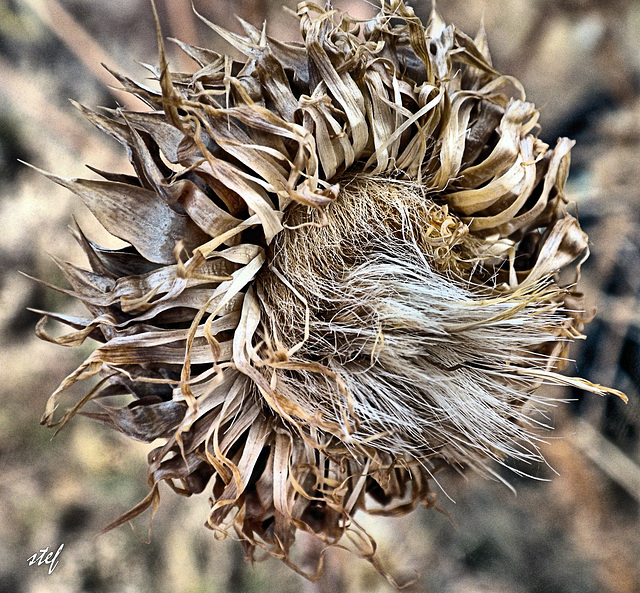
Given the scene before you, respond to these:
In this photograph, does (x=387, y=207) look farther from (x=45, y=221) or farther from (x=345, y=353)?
(x=45, y=221)

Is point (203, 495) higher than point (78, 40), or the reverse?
point (78, 40)

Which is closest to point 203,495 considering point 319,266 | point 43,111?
point 319,266

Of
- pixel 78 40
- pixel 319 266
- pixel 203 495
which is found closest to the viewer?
pixel 319 266

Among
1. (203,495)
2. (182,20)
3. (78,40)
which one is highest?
(182,20)

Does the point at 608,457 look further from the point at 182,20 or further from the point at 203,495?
the point at 182,20

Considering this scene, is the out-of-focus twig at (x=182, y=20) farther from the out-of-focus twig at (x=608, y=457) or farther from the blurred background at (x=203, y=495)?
the out-of-focus twig at (x=608, y=457)

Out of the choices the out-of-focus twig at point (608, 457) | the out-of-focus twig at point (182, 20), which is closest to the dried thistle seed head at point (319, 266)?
the out-of-focus twig at point (182, 20)
